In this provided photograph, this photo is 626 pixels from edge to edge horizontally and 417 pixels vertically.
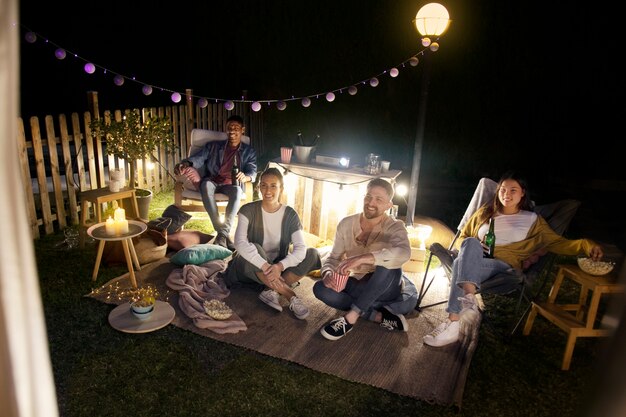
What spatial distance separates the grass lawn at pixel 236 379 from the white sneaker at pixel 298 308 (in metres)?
0.27

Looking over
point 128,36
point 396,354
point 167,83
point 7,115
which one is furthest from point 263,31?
point 7,115

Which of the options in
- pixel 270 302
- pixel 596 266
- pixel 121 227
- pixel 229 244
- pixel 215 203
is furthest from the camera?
pixel 215 203

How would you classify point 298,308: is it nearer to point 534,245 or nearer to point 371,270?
point 371,270

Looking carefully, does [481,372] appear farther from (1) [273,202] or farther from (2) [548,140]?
(2) [548,140]

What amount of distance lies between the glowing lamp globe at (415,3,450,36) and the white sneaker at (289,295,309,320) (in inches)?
122

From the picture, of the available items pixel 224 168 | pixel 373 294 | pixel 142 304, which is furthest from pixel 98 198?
pixel 373 294

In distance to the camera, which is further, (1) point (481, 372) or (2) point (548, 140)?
(2) point (548, 140)

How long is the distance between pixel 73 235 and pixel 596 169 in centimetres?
966

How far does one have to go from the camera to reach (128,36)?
1374 centimetres

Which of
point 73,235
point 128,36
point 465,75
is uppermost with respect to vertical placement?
point 128,36

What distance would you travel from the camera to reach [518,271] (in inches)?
142

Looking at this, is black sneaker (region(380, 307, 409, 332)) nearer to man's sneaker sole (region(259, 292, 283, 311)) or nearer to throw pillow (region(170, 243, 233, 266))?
man's sneaker sole (region(259, 292, 283, 311))

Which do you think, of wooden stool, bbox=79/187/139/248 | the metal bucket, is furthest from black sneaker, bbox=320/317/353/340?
wooden stool, bbox=79/187/139/248

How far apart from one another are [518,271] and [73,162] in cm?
513
